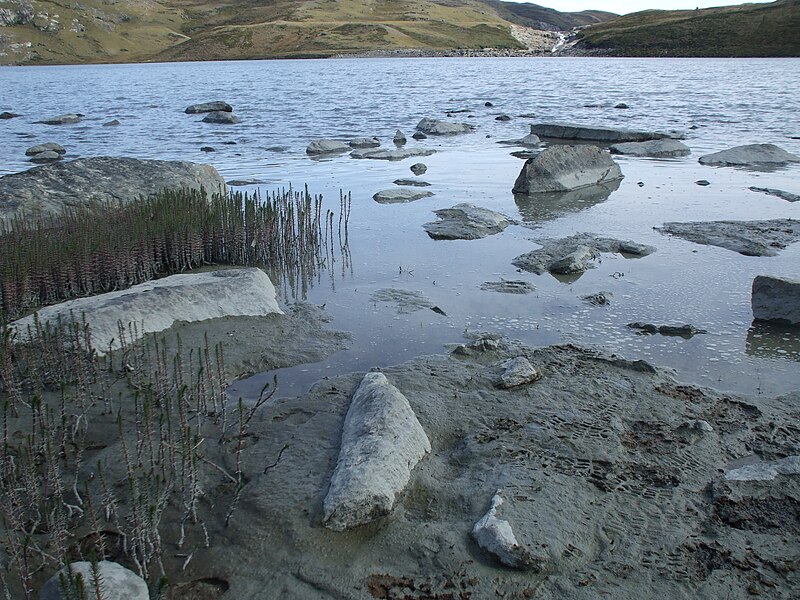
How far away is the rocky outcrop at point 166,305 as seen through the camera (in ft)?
19.6

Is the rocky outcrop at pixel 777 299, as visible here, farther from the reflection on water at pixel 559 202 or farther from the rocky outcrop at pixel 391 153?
the rocky outcrop at pixel 391 153

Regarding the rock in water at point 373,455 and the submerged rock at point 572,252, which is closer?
the rock in water at point 373,455

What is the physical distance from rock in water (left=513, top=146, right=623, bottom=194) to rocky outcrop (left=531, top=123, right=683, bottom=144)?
6701 millimetres

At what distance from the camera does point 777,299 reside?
22.4ft

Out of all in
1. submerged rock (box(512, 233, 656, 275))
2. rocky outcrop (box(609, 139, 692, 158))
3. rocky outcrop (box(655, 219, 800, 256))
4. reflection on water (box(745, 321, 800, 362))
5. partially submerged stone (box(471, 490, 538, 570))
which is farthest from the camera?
rocky outcrop (box(609, 139, 692, 158))

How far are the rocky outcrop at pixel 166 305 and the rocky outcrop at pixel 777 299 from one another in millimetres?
4862

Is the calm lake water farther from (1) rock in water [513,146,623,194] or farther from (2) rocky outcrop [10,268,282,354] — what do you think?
(2) rocky outcrop [10,268,282,354]

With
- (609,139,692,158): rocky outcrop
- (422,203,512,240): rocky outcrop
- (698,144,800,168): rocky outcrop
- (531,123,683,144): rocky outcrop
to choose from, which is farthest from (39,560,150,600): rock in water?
(531,123,683,144): rocky outcrop

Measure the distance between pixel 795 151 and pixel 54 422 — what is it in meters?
19.4

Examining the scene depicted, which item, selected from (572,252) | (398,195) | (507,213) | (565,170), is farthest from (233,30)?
(572,252)

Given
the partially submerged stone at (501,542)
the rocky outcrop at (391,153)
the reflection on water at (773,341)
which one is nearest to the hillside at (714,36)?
the rocky outcrop at (391,153)

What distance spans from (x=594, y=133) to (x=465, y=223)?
12.8 metres

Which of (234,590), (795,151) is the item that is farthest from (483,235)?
(795,151)

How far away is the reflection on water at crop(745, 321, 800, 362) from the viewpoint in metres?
6.23
